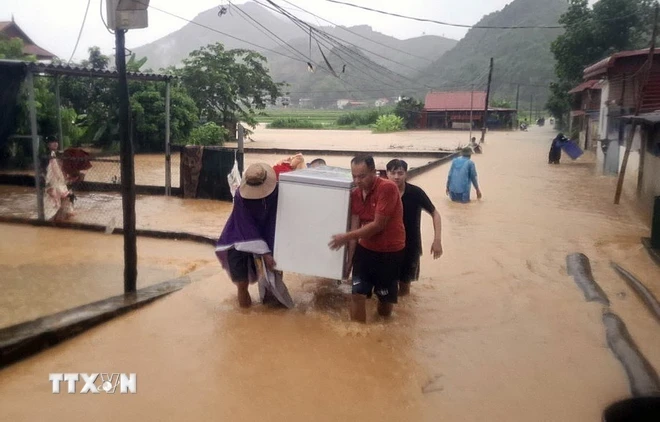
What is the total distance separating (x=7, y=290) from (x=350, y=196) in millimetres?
4289

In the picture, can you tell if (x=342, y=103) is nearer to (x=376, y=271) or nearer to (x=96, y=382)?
(x=376, y=271)

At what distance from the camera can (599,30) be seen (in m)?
33.1

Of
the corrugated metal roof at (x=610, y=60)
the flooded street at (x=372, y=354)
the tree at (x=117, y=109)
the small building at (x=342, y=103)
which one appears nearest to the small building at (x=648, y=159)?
the corrugated metal roof at (x=610, y=60)

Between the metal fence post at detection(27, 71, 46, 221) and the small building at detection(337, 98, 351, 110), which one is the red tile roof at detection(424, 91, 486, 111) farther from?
the metal fence post at detection(27, 71, 46, 221)

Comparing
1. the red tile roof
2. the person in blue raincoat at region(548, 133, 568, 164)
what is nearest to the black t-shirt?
the person in blue raincoat at region(548, 133, 568, 164)

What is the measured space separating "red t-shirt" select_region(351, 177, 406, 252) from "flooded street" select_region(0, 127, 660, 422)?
0.82 m

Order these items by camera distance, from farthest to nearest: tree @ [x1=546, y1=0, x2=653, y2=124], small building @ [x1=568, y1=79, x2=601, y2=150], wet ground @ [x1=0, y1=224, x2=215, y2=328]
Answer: tree @ [x1=546, y1=0, x2=653, y2=124] → small building @ [x1=568, y1=79, x2=601, y2=150] → wet ground @ [x1=0, y1=224, x2=215, y2=328]

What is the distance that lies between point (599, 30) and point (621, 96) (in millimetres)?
17654

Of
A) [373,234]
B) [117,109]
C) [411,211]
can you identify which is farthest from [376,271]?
[117,109]

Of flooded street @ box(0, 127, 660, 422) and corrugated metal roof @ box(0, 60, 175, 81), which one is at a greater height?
corrugated metal roof @ box(0, 60, 175, 81)

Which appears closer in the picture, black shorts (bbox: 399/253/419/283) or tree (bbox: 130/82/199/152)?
black shorts (bbox: 399/253/419/283)

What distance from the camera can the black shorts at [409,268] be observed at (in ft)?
19.9

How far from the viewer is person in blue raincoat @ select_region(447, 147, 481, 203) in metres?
13.0

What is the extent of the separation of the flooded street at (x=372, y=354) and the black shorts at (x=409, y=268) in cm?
28
